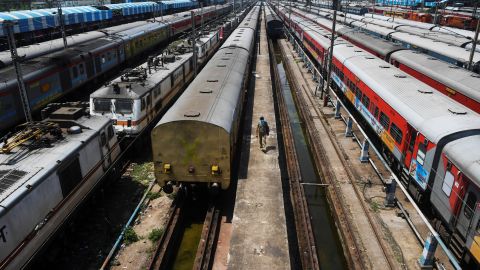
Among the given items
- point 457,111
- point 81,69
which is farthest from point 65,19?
point 457,111

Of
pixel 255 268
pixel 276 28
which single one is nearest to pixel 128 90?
pixel 255 268

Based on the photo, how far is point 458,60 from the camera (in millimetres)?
23906

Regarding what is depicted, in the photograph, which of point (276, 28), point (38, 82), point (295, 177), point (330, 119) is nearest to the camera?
point (295, 177)

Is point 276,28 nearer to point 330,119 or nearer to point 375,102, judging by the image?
point 330,119

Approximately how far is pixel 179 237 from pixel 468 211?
916 cm

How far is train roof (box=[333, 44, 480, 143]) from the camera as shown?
39.2 feet

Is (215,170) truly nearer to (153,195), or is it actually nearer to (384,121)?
(153,195)

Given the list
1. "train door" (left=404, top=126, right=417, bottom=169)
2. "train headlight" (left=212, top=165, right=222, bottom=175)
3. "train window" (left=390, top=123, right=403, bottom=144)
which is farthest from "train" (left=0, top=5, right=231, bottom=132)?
"train door" (left=404, top=126, right=417, bottom=169)

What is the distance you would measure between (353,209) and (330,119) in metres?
10.9

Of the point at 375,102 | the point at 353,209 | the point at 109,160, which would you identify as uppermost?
the point at 375,102

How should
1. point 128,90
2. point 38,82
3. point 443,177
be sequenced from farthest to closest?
point 38,82
point 128,90
point 443,177

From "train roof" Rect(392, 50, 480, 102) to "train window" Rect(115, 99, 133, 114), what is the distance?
15.7 m

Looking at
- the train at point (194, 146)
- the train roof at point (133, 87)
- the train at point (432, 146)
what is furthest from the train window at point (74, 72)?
the train at point (432, 146)

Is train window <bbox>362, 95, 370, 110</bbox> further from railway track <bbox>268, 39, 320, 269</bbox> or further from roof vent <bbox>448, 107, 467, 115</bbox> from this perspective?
roof vent <bbox>448, 107, 467, 115</bbox>
